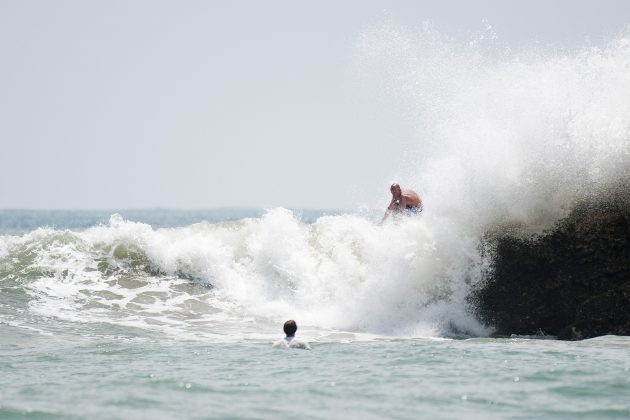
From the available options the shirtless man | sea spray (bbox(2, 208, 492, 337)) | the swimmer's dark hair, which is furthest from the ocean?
the shirtless man

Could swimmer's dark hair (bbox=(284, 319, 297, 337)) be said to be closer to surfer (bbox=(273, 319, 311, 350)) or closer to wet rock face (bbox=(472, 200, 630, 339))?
surfer (bbox=(273, 319, 311, 350))

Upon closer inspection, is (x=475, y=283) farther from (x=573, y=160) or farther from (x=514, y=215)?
(x=573, y=160)

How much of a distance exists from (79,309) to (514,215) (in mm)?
7094

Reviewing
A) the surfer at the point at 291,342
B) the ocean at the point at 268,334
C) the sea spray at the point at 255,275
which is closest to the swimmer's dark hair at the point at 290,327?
the surfer at the point at 291,342

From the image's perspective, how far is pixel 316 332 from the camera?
11.1 meters

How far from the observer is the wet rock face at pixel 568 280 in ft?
32.7

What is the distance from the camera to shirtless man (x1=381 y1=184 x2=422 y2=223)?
1340 cm

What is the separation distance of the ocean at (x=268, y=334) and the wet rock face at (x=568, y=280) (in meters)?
0.39

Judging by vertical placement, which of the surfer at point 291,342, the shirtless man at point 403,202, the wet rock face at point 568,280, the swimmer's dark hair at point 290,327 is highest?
the shirtless man at point 403,202

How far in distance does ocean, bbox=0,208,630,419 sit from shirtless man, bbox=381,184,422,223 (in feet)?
1.51

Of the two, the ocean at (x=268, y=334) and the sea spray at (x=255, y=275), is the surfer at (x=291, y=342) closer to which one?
the ocean at (x=268, y=334)

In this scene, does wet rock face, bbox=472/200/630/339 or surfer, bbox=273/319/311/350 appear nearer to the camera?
surfer, bbox=273/319/311/350

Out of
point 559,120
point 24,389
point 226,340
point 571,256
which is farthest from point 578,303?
point 24,389

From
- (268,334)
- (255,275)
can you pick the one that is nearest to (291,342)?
(268,334)
